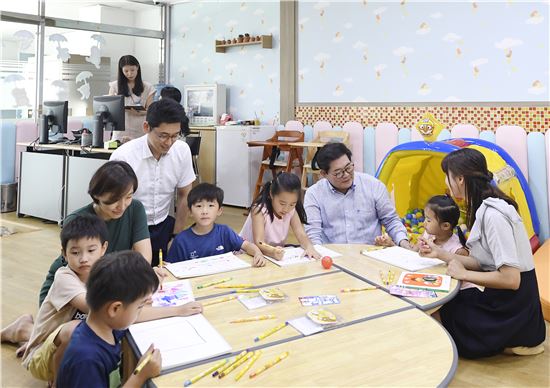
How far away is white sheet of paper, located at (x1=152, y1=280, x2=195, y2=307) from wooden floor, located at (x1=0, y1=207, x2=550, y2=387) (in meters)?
0.88

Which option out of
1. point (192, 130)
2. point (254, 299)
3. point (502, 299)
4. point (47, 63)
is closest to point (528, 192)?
point (502, 299)

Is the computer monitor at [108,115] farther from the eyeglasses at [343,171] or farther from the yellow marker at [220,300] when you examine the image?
the yellow marker at [220,300]

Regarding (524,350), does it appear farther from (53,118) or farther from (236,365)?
(53,118)

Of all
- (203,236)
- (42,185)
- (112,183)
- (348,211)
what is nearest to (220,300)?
(112,183)

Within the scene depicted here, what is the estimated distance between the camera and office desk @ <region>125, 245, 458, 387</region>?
1128 millimetres

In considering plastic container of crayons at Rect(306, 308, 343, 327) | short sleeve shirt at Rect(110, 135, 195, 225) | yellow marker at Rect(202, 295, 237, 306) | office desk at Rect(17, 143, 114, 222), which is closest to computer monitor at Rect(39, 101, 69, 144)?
office desk at Rect(17, 143, 114, 222)

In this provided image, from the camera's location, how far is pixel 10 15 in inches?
243

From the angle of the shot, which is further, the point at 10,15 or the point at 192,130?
the point at 192,130

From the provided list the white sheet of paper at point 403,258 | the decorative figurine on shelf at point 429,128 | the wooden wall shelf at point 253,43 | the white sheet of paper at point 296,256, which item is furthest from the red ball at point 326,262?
the wooden wall shelf at point 253,43

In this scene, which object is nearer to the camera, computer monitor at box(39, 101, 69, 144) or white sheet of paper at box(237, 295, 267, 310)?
white sheet of paper at box(237, 295, 267, 310)

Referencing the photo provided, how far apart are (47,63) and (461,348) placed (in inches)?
254

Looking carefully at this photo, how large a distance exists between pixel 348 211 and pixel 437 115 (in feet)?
7.99

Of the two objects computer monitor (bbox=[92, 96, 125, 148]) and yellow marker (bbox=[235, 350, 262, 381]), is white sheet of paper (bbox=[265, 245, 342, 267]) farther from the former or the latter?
computer monitor (bbox=[92, 96, 125, 148])

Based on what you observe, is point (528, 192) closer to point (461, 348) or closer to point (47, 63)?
point (461, 348)
